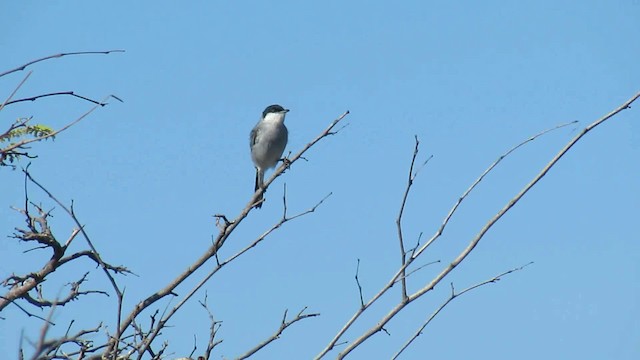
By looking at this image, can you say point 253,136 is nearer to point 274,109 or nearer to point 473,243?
point 274,109

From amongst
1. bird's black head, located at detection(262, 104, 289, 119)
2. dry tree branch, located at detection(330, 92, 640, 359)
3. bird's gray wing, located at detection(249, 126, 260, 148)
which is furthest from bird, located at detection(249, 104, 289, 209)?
dry tree branch, located at detection(330, 92, 640, 359)

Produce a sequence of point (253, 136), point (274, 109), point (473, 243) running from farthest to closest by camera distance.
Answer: point (274, 109) → point (253, 136) → point (473, 243)

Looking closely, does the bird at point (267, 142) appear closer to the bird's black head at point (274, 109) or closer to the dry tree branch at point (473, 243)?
the bird's black head at point (274, 109)

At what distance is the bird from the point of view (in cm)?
1118

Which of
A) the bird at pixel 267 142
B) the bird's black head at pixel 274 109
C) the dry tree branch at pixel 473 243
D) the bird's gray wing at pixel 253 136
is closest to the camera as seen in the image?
the dry tree branch at pixel 473 243

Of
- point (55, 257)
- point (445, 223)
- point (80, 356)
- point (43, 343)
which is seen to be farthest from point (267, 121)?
point (43, 343)

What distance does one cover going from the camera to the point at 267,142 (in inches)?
439

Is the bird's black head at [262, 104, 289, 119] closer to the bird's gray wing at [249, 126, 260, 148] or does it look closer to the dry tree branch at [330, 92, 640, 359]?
the bird's gray wing at [249, 126, 260, 148]

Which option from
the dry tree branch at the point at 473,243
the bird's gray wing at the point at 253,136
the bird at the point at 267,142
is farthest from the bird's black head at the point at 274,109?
the dry tree branch at the point at 473,243

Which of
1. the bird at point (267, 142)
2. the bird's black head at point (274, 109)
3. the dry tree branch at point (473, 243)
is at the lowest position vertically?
the dry tree branch at point (473, 243)

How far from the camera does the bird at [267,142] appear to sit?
11180 mm

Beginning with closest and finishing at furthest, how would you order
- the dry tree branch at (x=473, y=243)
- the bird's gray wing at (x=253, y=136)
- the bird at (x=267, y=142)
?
Answer: the dry tree branch at (x=473, y=243), the bird at (x=267, y=142), the bird's gray wing at (x=253, y=136)

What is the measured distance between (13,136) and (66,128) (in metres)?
0.95

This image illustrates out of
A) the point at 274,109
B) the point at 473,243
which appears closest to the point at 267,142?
the point at 274,109
